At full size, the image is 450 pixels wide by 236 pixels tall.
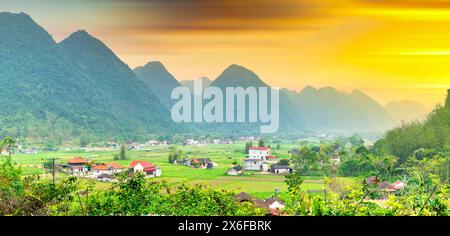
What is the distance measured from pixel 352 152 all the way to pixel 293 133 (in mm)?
508

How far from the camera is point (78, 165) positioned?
400 cm

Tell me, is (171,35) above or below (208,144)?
above

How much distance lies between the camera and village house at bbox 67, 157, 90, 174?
3980mm

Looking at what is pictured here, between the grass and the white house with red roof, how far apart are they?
31mm

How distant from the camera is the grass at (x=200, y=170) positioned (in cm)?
393

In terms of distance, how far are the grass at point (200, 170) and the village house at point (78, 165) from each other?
0.12 ft

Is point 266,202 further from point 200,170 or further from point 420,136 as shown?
point 420,136

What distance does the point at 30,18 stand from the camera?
395 cm

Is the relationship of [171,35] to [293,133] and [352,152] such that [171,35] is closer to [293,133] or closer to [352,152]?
[293,133]

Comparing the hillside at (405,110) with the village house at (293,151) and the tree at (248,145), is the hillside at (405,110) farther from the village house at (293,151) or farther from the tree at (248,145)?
the tree at (248,145)
